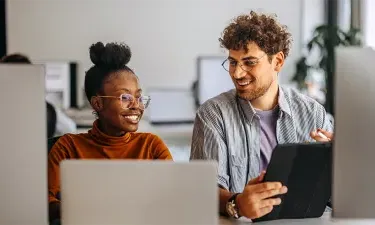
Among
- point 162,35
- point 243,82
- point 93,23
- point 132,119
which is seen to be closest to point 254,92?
point 243,82

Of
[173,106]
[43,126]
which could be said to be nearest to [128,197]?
[43,126]

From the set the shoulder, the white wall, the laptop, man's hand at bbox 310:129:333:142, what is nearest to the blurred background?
the white wall

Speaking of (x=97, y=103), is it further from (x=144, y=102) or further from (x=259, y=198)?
(x=259, y=198)

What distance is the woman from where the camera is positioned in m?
1.25

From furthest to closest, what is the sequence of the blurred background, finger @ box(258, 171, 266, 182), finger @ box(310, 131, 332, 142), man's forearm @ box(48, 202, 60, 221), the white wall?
the white wall
the blurred background
finger @ box(310, 131, 332, 142)
finger @ box(258, 171, 266, 182)
man's forearm @ box(48, 202, 60, 221)

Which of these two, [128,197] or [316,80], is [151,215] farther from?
[316,80]

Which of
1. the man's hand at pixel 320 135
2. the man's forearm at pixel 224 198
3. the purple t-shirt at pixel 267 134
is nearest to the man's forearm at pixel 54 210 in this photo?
the man's forearm at pixel 224 198

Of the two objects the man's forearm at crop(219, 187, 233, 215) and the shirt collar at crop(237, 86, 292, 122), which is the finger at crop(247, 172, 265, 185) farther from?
the shirt collar at crop(237, 86, 292, 122)

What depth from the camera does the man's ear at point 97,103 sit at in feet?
4.12

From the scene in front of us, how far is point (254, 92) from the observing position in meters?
1.34

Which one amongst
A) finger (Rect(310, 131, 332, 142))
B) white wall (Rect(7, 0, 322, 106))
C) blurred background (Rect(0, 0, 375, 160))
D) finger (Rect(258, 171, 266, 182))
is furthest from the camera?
white wall (Rect(7, 0, 322, 106))

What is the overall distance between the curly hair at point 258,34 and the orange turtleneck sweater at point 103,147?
271 mm

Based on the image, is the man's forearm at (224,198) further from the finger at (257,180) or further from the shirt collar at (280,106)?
the shirt collar at (280,106)

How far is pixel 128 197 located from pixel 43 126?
19 cm
